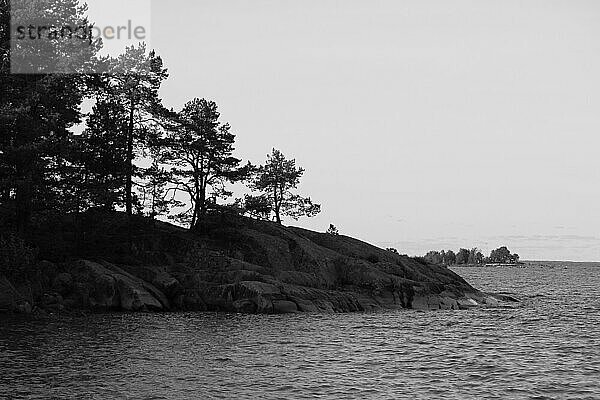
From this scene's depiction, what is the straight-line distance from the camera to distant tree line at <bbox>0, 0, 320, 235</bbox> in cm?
4228

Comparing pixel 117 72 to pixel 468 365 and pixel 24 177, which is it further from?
pixel 468 365

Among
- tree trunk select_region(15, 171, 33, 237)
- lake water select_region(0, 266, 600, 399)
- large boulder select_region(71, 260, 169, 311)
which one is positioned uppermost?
tree trunk select_region(15, 171, 33, 237)

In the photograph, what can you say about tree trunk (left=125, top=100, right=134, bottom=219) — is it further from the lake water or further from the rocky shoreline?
the lake water

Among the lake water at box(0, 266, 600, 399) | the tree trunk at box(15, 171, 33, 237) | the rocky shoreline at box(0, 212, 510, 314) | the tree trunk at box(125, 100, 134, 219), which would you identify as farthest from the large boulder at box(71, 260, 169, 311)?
the tree trunk at box(125, 100, 134, 219)

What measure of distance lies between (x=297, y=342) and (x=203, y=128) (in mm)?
28550

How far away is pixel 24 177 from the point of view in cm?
4219

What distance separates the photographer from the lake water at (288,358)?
869 inches

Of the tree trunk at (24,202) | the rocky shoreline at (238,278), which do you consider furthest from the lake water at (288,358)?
the tree trunk at (24,202)

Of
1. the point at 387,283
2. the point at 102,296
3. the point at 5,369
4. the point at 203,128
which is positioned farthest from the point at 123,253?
the point at 5,369

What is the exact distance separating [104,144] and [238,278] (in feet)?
47.5

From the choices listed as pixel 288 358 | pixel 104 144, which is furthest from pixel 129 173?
pixel 288 358

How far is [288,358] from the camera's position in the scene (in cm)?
2816

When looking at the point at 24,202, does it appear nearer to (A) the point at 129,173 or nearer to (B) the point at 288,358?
(A) the point at 129,173

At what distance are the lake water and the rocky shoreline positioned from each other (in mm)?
3154
